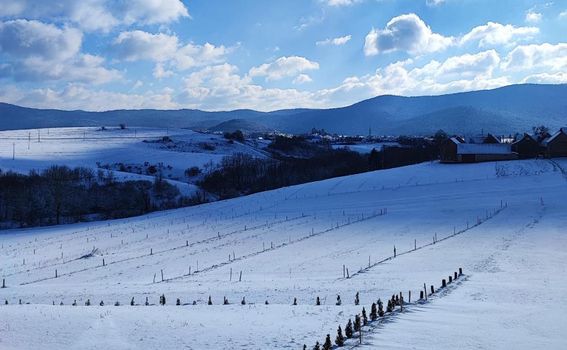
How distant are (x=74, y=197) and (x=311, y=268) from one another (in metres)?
78.2

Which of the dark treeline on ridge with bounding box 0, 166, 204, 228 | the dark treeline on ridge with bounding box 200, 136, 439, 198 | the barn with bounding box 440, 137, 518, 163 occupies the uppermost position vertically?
the barn with bounding box 440, 137, 518, 163

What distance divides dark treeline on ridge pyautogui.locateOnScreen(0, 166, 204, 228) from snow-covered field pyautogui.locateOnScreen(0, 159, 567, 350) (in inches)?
802

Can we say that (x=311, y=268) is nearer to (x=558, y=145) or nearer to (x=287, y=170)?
(x=558, y=145)

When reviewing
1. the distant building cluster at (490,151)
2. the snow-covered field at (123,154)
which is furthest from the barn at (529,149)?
the snow-covered field at (123,154)

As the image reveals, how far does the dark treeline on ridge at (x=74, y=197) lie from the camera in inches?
3625

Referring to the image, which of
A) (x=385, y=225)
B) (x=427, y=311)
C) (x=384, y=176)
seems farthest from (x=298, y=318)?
(x=384, y=176)

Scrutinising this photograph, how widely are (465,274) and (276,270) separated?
12404mm

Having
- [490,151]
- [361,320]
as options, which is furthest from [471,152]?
[361,320]

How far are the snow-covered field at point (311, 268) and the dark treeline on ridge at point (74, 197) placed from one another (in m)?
20.4

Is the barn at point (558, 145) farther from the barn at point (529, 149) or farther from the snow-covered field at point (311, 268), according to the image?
the snow-covered field at point (311, 268)

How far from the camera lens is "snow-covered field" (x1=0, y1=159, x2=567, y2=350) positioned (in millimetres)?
16562

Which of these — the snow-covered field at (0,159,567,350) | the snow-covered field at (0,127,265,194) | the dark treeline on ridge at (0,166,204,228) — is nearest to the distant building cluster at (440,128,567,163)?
the snow-covered field at (0,159,567,350)

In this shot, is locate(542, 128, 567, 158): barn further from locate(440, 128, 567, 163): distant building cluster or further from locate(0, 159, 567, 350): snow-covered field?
locate(0, 159, 567, 350): snow-covered field

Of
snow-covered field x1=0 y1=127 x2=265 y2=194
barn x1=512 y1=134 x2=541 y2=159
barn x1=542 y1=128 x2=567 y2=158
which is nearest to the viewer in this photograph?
barn x1=542 y1=128 x2=567 y2=158
